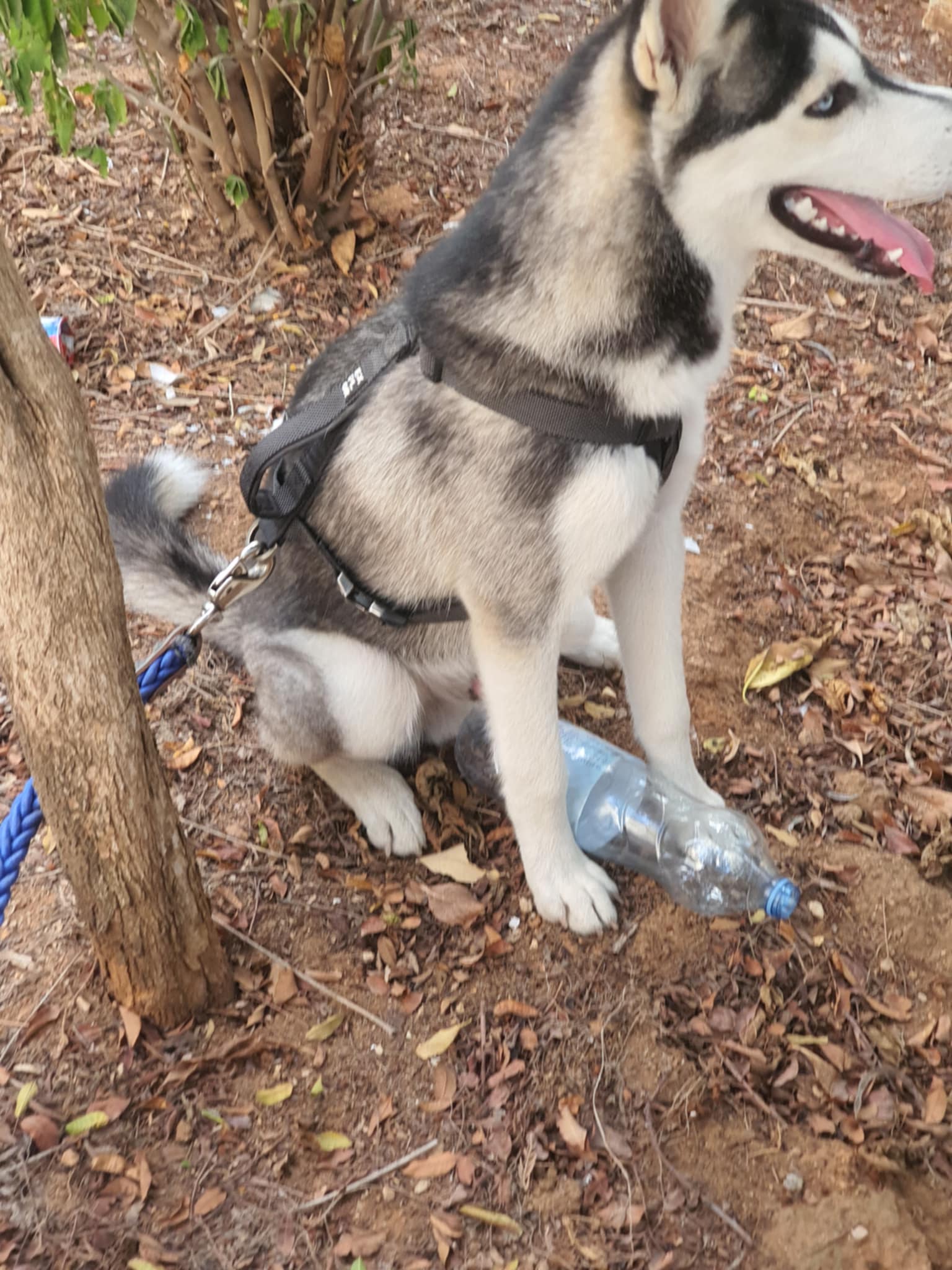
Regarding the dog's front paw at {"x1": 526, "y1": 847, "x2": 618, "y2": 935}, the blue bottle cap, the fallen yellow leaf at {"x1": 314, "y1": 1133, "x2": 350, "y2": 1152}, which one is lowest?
the fallen yellow leaf at {"x1": 314, "y1": 1133, "x2": 350, "y2": 1152}

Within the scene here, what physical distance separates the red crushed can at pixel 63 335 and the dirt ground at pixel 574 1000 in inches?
8.3

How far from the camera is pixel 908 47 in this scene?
18.9ft

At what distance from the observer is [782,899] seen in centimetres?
250

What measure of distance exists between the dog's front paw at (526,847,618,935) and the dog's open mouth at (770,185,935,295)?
1488 millimetres

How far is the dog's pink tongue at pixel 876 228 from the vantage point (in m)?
2.09

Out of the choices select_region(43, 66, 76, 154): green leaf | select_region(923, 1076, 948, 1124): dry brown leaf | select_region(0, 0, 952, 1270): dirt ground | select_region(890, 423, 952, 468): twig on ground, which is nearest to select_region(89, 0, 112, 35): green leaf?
select_region(43, 66, 76, 154): green leaf

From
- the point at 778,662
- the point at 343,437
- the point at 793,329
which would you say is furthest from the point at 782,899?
the point at 793,329

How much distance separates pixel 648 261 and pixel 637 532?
55 cm

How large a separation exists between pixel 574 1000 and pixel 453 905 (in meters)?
0.39

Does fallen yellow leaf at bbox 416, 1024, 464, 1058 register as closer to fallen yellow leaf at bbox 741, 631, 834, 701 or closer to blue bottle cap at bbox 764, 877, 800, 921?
blue bottle cap at bbox 764, 877, 800, 921

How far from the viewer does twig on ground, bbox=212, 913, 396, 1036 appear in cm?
249

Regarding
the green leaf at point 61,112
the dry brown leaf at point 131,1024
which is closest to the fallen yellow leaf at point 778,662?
the dry brown leaf at point 131,1024

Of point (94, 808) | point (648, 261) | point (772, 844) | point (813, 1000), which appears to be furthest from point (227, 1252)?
point (648, 261)

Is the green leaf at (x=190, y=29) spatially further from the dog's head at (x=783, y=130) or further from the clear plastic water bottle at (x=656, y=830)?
the clear plastic water bottle at (x=656, y=830)
